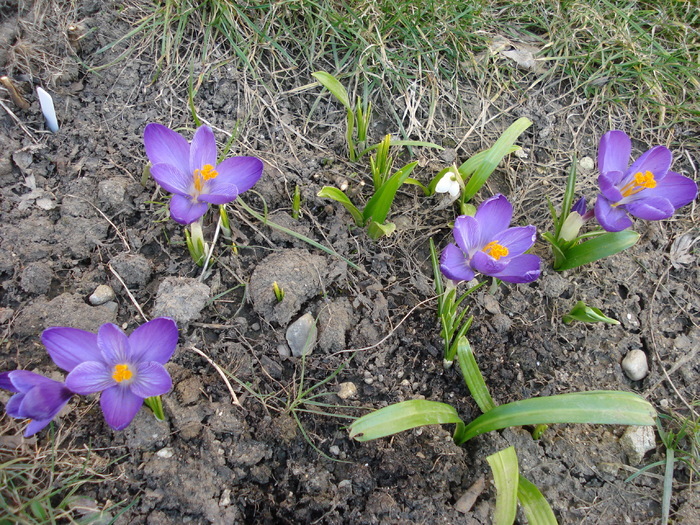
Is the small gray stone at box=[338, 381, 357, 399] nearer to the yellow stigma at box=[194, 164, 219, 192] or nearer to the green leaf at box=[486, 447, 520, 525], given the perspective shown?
the green leaf at box=[486, 447, 520, 525]

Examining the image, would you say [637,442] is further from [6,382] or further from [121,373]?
[6,382]

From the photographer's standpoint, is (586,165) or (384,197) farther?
(586,165)

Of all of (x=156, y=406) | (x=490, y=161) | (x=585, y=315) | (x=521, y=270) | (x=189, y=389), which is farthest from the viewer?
(x=490, y=161)

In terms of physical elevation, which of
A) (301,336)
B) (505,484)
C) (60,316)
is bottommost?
(505,484)

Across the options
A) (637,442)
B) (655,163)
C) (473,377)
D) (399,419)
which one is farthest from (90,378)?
(655,163)

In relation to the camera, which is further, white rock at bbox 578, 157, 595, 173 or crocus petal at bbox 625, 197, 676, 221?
white rock at bbox 578, 157, 595, 173

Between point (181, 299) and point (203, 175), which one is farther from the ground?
point (203, 175)

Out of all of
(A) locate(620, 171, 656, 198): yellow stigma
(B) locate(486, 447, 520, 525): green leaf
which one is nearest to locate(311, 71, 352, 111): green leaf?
(A) locate(620, 171, 656, 198): yellow stigma
